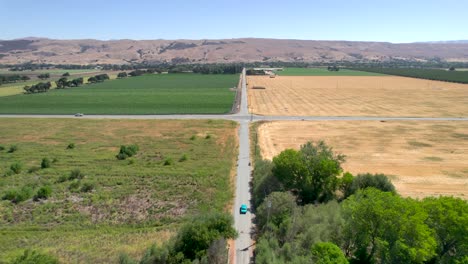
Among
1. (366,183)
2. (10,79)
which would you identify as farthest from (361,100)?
(10,79)

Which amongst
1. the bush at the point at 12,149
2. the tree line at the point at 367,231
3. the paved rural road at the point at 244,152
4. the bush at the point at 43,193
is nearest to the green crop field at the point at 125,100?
the paved rural road at the point at 244,152

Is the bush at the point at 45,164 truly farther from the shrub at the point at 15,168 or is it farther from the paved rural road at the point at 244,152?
the paved rural road at the point at 244,152

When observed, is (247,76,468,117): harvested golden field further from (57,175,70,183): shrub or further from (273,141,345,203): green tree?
(57,175,70,183): shrub

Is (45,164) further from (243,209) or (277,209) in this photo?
(277,209)

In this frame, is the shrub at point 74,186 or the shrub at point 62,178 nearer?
the shrub at point 74,186

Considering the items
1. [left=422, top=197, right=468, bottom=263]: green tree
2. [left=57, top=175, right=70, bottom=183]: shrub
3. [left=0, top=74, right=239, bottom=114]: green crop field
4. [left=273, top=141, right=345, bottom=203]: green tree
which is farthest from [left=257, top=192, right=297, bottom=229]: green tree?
[left=0, top=74, right=239, bottom=114]: green crop field

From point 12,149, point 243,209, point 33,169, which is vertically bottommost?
point 33,169
